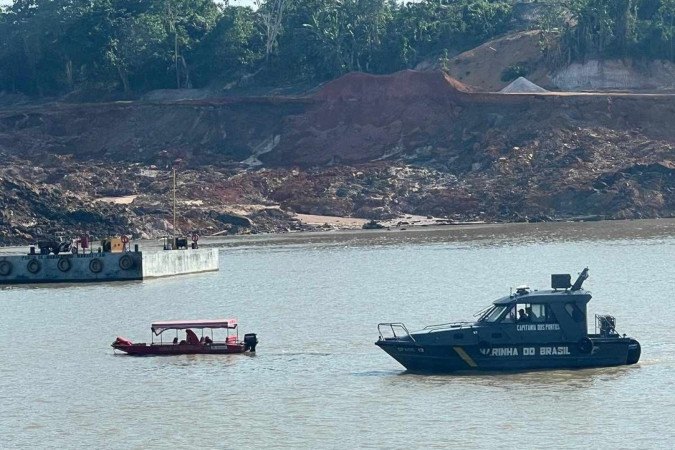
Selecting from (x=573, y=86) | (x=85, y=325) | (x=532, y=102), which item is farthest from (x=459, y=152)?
(x=85, y=325)

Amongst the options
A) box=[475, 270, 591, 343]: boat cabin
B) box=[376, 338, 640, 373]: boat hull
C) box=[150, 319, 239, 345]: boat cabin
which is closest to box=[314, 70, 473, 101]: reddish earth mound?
box=[150, 319, 239, 345]: boat cabin

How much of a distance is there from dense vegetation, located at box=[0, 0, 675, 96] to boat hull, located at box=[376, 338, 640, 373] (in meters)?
102

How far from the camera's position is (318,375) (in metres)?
45.7

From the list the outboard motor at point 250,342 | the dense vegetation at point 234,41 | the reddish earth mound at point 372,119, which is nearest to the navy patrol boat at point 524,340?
the outboard motor at point 250,342

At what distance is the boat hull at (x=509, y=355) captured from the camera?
4362 cm

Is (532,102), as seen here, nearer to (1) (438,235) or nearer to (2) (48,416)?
(1) (438,235)

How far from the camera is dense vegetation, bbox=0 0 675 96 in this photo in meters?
151

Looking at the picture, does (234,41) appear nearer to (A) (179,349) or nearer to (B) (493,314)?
(A) (179,349)

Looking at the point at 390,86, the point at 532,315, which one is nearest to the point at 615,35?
the point at 390,86

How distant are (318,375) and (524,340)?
249 inches

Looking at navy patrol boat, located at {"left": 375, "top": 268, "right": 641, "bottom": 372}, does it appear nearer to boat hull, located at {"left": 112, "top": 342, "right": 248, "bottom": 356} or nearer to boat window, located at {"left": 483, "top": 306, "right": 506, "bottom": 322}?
boat window, located at {"left": 483, "top": 306, "right": 506, "bottom": 322}

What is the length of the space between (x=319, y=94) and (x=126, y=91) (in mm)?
25226

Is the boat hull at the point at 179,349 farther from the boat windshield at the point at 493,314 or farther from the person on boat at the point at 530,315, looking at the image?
the person on boat at the point at 530,315

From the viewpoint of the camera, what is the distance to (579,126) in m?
125
